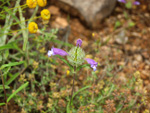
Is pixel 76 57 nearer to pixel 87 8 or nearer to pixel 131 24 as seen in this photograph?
pixel 87 8

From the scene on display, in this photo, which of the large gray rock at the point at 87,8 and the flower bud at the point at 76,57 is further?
the large gray rock at the point at 87,8

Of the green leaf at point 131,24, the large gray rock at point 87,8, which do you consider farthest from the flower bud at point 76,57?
the green leaf at point 131,24

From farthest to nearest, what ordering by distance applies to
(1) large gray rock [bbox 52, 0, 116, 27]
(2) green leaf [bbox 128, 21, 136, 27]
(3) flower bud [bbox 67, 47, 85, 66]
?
(2) green leaf [bbox 128, 21, 136, 27]
(1) large gray rock [bbox 52, 0, 116, 27]
(3) flower bud [bbox 67, 47, 85, 66]

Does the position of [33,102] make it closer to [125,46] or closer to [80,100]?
[80,100]

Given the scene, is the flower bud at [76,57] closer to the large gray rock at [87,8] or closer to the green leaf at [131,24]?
the large gray rock at [87,8]

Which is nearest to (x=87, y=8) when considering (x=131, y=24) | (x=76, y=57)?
(x=131, y=24)

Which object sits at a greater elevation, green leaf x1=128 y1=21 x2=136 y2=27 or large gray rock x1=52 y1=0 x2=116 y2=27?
large gray rock x1=52 y1=0 x2=116 y2=27

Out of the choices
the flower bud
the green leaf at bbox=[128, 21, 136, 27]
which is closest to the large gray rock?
the green leaf at bbox=[128, 21, 136, 27]

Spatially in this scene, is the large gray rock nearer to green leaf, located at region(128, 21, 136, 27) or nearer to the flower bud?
Result: green leaf, located at region(128, 21, 136, 27)

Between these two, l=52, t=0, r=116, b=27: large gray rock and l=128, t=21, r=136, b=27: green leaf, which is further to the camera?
l=128, t=21, r=136, b=27: green leaf
